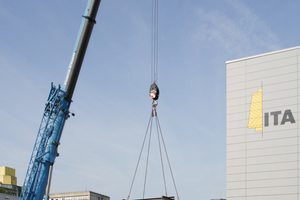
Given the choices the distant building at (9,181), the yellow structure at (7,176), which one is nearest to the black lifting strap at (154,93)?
the distant building at (9,181)

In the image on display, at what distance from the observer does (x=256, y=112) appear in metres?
34.1

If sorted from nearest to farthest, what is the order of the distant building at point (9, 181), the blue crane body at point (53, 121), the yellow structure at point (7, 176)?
the blue crane body at point (53, 121) → the distant building at point (9, 181) → the yellow structure at point (7, 176)

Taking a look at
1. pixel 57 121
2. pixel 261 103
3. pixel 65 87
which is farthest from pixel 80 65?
pixel 261 103

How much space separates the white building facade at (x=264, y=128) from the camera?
31.4m

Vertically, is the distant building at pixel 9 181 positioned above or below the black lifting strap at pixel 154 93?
below

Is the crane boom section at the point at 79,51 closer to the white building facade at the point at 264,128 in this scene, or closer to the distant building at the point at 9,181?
the white building facade at the point at 264,128

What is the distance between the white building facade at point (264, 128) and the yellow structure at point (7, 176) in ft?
287

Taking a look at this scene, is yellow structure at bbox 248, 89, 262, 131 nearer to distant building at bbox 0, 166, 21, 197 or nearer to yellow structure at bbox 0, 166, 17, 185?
distant building at bbox 0, 166, 21, 197

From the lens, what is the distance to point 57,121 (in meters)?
30.8

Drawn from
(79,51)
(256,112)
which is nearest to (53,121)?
(79,51)

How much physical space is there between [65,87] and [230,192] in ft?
58.5

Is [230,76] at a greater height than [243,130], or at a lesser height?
greater

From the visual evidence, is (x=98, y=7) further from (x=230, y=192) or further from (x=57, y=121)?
(x=230, y=192)

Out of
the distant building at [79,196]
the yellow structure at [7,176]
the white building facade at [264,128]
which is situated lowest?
the distant building at [79,196]
